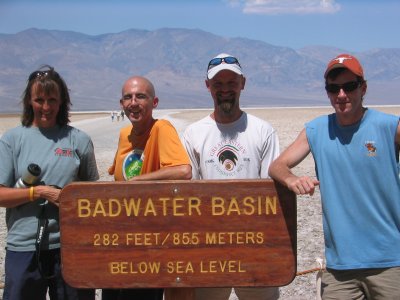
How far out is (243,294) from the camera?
3494 mm

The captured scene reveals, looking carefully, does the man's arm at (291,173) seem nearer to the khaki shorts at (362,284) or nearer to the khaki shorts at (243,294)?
the khaki shorts at (362,284)

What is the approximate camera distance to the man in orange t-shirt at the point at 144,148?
3.06m

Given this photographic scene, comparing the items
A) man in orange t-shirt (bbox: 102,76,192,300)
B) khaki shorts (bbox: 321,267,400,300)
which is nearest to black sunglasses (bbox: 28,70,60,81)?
man in orange t-shirt (bbox: 102,76,192,300)

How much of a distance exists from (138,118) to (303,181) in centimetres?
100

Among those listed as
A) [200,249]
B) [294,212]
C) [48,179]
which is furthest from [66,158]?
[294,212]

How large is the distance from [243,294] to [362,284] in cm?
83

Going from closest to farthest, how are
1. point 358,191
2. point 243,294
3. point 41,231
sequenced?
1. point 358,191
2. point 41,231
3. point 243,294

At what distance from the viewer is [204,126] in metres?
3.58

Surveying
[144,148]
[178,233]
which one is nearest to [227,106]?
[144,148]

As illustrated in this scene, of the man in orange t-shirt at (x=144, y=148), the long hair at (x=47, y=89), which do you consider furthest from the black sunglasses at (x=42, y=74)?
the man in orange t-shirt at (x=144, y=148)

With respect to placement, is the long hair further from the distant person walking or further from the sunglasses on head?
the distant person walking

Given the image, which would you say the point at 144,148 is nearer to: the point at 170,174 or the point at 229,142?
the point at 170,174

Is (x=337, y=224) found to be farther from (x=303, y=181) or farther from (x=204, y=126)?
(x=204, y=126)

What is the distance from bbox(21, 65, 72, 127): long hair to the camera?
10.6 ft
